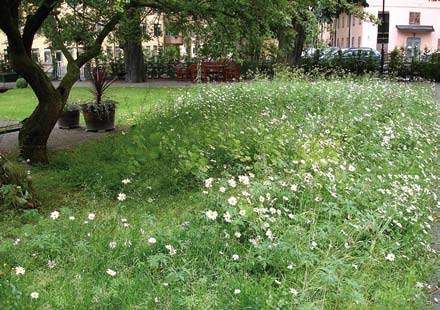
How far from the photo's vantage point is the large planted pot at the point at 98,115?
1066 centimetres

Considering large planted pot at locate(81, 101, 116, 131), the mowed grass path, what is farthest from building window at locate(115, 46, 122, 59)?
large planted pot at locate(81, 101, 116, 131)

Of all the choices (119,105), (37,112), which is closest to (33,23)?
(37,112)

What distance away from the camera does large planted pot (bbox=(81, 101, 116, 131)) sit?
10.7 metres

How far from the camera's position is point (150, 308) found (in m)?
2.76

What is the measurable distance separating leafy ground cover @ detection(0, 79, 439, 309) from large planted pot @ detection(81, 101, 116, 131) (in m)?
3.95

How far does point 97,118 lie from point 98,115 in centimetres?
8

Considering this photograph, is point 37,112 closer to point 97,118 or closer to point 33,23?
point 33,23

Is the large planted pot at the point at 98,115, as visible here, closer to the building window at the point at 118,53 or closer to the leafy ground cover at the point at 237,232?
the leafy ground cover at the point at 237,232

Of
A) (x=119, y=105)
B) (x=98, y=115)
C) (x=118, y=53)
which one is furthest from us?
(x=118, y=53)

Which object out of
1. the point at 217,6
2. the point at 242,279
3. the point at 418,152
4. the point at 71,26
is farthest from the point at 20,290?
the point at 71,26

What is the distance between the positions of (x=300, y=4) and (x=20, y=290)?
298 inches

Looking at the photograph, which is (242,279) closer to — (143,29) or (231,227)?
(231,227)

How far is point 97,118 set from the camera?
10.7 m

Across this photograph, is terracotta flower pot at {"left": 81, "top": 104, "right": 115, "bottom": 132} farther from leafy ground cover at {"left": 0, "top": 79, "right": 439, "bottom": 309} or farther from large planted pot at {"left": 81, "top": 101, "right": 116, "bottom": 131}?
leafy ground cover at {"left": 0, "top": 79, "right": 439, "bottom": 309}
